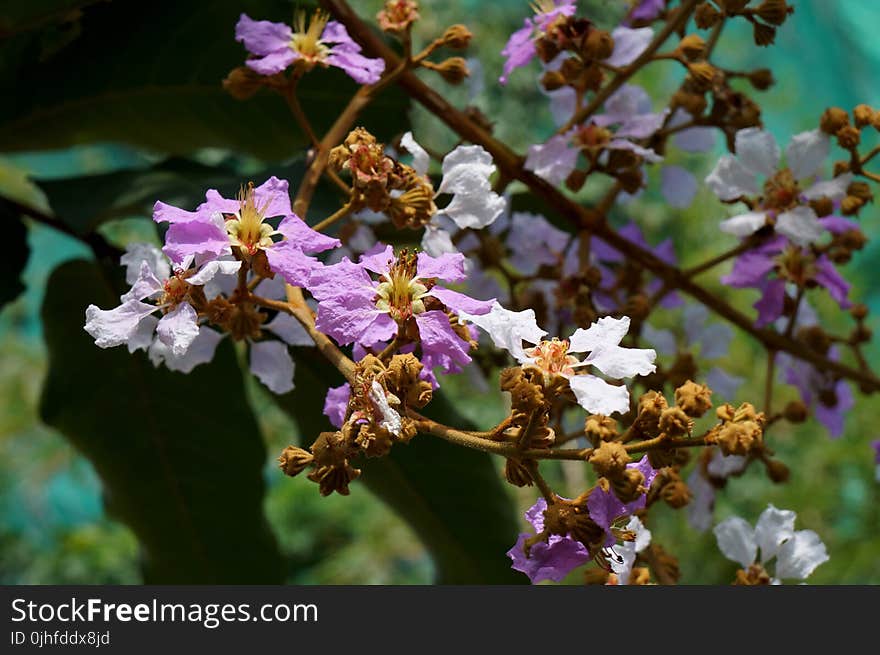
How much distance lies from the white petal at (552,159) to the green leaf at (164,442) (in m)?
0.31

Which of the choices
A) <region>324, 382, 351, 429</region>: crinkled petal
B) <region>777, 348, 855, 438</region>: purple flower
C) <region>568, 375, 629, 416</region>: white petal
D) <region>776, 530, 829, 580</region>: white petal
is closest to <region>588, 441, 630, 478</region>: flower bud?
<region>568, 375, 629, 416</region>: white petal

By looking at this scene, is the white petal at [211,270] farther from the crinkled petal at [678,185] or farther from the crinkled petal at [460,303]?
the crinkled petal at [678,185]

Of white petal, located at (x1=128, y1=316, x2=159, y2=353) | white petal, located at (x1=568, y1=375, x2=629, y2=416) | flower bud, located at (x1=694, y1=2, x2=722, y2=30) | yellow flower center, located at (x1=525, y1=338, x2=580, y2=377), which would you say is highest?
flower bud, located at (x1=694, y1=2, x2=722, y2=30)

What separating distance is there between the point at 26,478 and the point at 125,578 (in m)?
0.34

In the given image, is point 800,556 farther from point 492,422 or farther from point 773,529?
point 492,422

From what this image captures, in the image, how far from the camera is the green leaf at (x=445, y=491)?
2.43 feet

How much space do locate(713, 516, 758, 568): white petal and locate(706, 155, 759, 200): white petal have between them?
0.20 metres

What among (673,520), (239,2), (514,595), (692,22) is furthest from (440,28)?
(514,595)

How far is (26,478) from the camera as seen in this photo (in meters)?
2.13

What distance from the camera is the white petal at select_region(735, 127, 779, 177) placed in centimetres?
62

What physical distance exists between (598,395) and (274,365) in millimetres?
193

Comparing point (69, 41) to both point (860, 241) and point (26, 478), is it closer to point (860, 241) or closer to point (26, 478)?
point (860, 241)

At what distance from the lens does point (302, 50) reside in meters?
0.55

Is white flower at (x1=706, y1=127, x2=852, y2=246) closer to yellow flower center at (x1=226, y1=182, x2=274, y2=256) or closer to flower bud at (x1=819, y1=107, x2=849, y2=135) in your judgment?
flower bud at (x1=819, y1=107, x2=849, y2=135)
